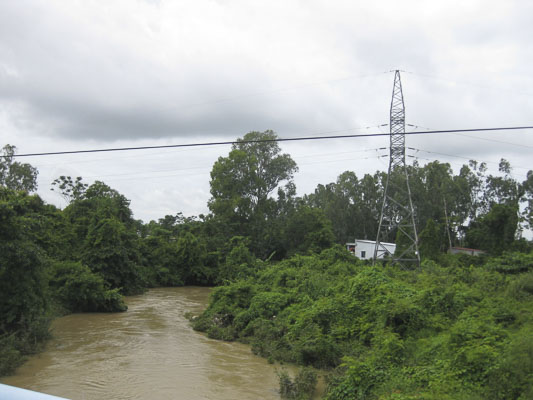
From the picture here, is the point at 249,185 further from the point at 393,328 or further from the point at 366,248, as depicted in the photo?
the point at 393,328

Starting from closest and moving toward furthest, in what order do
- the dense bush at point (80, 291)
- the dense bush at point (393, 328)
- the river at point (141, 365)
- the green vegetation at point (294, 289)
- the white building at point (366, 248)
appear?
the dense bush at point (393, 328) < the green vegetation at point (294, 289) < the river at point (141, 365) < the dense bush at point (80, 291) < the white building at point (366, 248)

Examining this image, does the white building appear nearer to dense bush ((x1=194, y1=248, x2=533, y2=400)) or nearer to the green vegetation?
the green vegetation

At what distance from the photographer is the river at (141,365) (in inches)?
444

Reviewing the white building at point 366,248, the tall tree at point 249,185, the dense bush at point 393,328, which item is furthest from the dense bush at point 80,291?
the white building at point 366,248

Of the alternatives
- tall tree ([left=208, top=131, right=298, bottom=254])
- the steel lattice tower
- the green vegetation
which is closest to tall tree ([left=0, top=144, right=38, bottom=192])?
the green vegetation

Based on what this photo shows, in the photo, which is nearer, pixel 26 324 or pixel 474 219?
pixel 26 324

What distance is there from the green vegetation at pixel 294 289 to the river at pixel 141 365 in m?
0.78

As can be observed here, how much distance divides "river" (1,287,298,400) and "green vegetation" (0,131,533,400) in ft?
2.58

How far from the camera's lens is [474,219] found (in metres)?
56.6

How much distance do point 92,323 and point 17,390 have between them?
20405 millimetres

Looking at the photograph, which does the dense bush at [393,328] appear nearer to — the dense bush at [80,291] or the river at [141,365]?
the river at [141,365]

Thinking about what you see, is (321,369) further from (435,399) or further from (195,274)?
(195,274)

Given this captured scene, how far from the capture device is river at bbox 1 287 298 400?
1127cm

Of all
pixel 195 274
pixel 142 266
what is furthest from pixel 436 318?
pixel 195 274
